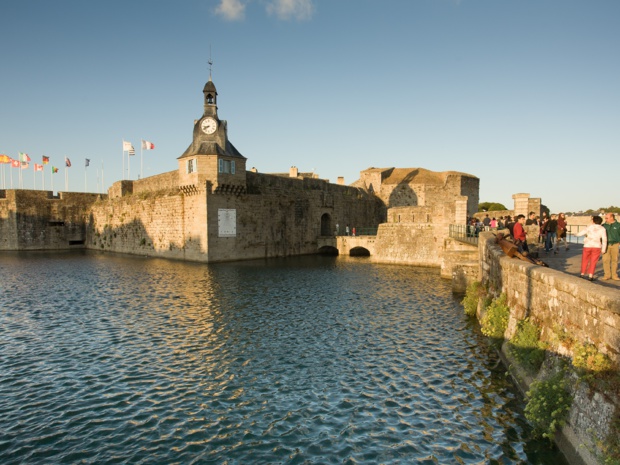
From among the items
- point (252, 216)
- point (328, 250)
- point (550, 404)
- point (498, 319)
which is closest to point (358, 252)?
point (328, 250)

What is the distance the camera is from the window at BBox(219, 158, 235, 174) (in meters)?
33.4

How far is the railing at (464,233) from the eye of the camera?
2455 centimetres

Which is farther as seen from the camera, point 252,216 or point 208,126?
point 252,216

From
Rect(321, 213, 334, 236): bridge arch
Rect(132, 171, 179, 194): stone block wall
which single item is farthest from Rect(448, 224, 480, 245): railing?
Rect(132, 171, 179, 194): stone block wall

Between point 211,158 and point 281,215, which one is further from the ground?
point 211,158

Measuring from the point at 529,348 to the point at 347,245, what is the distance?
3162 centimetres

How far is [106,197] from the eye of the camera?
52719 millimetres

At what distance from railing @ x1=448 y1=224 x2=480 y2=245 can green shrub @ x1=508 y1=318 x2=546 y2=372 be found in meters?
15.9

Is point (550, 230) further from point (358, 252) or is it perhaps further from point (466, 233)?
point (358, 252)

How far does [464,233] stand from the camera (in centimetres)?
2664

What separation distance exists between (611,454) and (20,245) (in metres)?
56.6

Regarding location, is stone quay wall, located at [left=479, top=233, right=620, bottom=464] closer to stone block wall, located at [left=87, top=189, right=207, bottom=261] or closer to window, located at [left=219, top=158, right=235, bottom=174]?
window, located at [left=219, top=158, right=235, bottom=174]

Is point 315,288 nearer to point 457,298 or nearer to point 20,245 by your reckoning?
point 457,298

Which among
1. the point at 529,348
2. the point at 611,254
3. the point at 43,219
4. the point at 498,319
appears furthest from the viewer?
the point at 43,219
